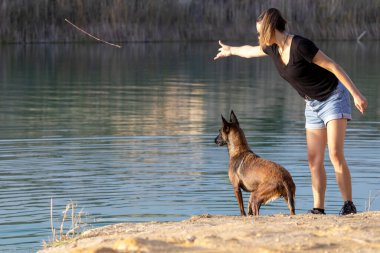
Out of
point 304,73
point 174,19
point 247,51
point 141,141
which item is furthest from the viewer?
point 174,19

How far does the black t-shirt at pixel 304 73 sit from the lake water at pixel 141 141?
98.1 inches

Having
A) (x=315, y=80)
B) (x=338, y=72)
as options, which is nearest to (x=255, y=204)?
(x=315, y=80)

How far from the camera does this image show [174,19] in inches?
1641

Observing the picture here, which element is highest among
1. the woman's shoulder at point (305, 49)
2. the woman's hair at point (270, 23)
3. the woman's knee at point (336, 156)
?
the woman's hair at point (270, 23)

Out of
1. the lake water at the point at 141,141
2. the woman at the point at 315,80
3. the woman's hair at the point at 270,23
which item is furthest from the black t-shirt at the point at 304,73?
the lake water at the point at 141,141

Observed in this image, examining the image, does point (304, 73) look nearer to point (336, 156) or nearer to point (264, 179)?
point (336, 156)

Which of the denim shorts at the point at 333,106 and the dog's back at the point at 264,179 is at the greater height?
the denim shorts at the point at 333,106

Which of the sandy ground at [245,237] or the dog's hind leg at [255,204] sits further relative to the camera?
the dog's hind leg at [255,204]

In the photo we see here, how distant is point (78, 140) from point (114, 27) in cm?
2312

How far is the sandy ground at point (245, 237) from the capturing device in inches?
261

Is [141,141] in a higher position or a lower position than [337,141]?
lower

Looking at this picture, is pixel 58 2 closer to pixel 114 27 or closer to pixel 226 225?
pixel 114 27

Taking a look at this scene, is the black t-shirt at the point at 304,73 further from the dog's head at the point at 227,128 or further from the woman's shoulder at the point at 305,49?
the dog's head at the point at 227,128

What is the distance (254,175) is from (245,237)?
84.2 inches
